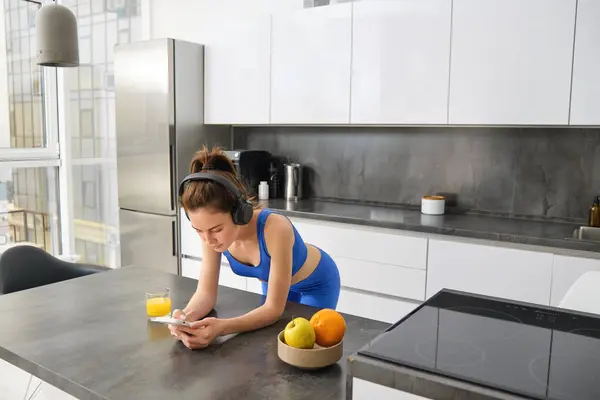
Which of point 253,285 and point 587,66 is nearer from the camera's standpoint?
point 587,66

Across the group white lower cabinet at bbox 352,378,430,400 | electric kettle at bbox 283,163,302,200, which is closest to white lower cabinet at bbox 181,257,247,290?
electric kettle at bbox 283,163,302,200

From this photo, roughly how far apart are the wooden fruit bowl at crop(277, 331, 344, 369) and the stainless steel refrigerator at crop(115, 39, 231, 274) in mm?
2716

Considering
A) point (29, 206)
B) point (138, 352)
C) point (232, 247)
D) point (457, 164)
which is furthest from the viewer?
point (29, 206)

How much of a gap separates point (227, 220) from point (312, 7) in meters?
2.40

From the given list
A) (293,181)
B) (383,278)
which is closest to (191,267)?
(293,181)

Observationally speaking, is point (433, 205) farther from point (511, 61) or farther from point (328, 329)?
point (328, 329)

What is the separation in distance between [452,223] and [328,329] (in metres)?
1.83

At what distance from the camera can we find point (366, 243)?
310 cm

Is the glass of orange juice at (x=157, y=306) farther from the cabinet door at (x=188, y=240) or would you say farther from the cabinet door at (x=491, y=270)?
the cabinet door at (x=188, y=240)

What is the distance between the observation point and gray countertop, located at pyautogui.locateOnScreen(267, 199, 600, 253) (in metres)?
2.61

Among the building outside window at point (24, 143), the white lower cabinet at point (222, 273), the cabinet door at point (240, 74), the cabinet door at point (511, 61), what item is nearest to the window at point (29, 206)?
the building outside window at point (24, 143)

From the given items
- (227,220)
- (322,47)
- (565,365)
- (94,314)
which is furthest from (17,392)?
(322,47)

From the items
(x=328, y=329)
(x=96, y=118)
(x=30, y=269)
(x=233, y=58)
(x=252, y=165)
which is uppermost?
(x=233, y=58)

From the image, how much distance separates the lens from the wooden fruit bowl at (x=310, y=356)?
50.6 inches
